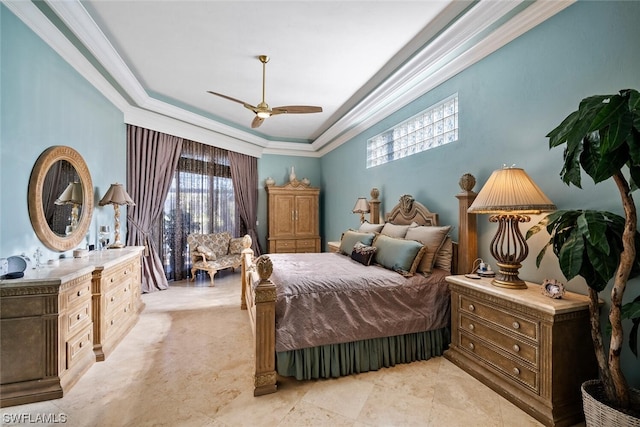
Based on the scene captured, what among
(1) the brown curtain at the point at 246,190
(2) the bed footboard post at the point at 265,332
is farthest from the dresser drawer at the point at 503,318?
(1) the brown curtain at the point at 246,190

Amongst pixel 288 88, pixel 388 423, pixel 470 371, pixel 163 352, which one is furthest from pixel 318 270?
pixel 288 88

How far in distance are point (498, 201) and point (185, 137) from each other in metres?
5.10

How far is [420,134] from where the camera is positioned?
362cm

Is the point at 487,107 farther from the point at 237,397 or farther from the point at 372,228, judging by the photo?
the point at 237,397

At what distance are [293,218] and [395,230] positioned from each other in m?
3.58

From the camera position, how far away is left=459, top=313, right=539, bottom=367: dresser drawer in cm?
188

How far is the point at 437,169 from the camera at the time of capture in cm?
329

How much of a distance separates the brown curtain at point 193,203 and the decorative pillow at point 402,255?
4065 millimetres

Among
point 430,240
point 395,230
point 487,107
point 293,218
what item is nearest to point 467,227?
point 430,240

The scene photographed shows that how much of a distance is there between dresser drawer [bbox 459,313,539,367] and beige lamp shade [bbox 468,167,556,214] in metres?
0.91

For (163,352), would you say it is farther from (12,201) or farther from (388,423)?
(388,423)


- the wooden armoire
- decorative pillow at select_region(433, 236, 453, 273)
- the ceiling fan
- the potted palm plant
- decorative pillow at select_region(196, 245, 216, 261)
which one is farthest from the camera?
the wooden armoire

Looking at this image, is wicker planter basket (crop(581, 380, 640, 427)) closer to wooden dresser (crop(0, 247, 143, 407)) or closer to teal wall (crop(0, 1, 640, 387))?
teal wall (crop(0, 1, 640, 387))

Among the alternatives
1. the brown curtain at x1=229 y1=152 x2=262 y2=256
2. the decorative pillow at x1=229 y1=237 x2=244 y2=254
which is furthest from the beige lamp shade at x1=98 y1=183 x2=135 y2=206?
the brown curtain at x1=229 y1=152 x2=262 y2=256
